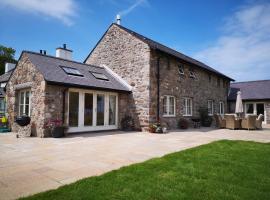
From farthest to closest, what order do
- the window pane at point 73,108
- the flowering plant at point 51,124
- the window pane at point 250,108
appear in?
the window pane at point 250,108 → the window pane at point 73,108 → the flowering plant at point 51,124

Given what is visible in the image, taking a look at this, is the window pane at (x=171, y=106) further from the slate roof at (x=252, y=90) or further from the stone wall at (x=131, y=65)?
the slate roof at (x=252, y=90)

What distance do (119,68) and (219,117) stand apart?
8053 millimetres

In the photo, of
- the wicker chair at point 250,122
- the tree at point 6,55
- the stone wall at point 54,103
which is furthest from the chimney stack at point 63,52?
the tree at point 6,55

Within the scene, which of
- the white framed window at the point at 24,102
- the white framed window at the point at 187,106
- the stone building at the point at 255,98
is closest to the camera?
the white framed window at the point at 24,102

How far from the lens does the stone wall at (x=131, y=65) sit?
12.2 meters

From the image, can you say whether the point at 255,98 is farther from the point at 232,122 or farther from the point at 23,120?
the point at 23,120

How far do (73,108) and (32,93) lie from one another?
207cm

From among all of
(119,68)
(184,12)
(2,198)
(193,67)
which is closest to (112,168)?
(2,198)

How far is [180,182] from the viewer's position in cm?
357

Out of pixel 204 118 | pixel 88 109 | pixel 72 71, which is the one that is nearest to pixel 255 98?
pixel 204 118

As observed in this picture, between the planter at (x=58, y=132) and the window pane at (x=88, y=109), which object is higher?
the window pane at (x=88, y=109)

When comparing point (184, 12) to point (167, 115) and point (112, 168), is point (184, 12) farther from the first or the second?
point (112, 168)

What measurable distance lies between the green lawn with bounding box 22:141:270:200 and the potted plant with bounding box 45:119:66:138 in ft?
18.4

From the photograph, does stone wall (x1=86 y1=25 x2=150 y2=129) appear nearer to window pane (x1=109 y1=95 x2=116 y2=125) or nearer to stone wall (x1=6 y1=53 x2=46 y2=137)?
window pane (x1=109 y1=95 x2=116 y2=125)
